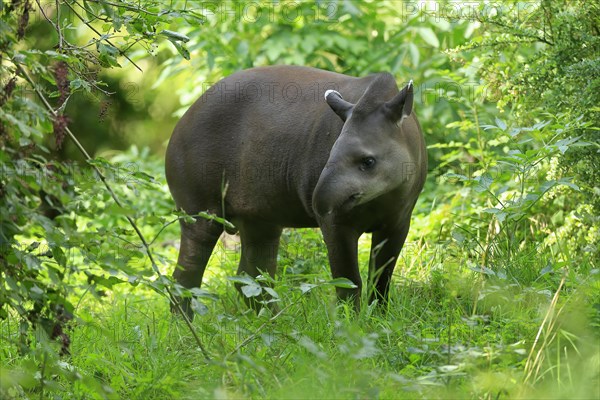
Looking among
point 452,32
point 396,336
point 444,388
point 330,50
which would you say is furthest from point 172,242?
point 444,388

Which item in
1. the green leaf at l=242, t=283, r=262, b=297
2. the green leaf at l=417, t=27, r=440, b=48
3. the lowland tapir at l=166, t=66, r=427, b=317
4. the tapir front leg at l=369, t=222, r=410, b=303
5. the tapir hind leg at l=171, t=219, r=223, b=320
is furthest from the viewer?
the green leaf at l=417, t=27, r=440, b=48

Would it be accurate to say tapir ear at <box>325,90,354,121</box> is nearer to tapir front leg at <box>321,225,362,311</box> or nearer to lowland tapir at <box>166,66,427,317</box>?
lowland tapir at <box>166,66,427,317</box>

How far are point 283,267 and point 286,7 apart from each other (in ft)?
15.2

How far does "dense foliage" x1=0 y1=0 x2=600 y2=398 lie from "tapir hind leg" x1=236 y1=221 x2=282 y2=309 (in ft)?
0.56

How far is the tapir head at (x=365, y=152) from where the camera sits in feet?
16.6

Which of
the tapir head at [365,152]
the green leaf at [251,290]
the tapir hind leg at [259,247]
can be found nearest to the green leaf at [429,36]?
the tapir hind leg at [259,247]

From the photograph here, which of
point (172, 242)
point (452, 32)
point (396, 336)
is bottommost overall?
point (172, 242)

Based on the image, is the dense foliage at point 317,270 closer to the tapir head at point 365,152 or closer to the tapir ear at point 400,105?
the tapir head at point 365,152

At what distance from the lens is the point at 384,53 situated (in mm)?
10477

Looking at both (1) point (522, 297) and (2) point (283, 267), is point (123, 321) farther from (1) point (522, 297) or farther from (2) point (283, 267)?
(1) point (522, 297)

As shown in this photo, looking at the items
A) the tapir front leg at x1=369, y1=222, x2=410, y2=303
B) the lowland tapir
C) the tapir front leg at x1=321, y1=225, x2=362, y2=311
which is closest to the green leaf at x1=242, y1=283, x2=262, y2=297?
the lowland tapir

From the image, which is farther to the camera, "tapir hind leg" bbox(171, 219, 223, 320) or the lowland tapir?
"tapir hind leg" bbox(171, 219, 223, 320)

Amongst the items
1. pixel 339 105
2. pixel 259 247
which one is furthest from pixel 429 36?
pixel 339 105

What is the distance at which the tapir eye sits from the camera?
5121 mm
